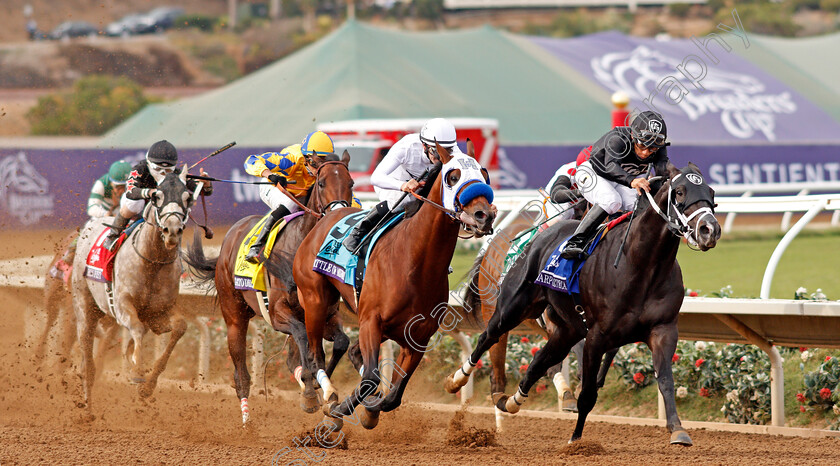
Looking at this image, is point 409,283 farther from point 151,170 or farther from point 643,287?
point 151,170

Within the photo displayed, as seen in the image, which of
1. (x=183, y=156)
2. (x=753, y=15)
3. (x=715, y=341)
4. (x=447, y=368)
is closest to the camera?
(x=715, y=341)

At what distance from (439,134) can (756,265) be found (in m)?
7.86

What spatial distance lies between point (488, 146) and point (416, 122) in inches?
63.4

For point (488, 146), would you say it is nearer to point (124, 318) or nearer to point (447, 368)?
point (447, 368)

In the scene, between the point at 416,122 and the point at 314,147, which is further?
the point at 416,122

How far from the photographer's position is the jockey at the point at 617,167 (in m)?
5.48

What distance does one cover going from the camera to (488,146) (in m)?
18.5

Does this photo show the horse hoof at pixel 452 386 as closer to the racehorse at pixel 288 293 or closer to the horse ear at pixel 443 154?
the racehorse at pixel 288 293

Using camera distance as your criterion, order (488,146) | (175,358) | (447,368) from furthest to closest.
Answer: (488,146) < (175,358) < (447,368)

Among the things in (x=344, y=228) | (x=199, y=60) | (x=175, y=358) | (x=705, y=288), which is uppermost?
(x=199, y=60)

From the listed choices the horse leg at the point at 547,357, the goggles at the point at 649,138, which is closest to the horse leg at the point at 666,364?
the horse leg at the point at 547,357

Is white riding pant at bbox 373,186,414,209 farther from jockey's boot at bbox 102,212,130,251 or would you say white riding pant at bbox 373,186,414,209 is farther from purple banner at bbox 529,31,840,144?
purple banner at bbox 529,31,840,144

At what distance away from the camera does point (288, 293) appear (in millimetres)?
6641

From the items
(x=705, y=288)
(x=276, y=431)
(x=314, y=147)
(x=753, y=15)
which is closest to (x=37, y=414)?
(x=276, y=431)
